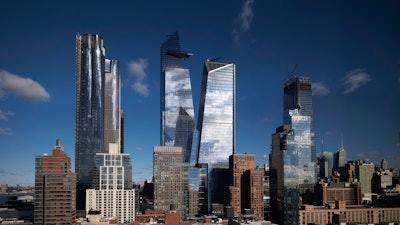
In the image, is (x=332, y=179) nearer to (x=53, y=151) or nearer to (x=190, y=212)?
(x=190, y=212)

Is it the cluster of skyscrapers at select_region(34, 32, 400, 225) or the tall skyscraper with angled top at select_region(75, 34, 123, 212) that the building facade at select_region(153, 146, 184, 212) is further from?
the tall skyscraper with angled top at select_region(75, 34, 123, 212)

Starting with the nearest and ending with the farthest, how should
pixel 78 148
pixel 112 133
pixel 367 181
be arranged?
pixel 367 181, pixel 78 148, pixel 112 133

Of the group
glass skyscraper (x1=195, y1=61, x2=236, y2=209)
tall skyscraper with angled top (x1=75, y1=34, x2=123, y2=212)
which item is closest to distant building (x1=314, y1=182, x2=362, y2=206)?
glass skyscraper (x1=195, y1=61, x2=236, y2=209)

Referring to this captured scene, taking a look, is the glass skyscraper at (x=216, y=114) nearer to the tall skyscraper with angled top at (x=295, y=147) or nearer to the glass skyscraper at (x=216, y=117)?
the glass skyscraper at (x=216, y=117)

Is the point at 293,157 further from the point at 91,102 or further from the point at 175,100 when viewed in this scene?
the point at 91,102

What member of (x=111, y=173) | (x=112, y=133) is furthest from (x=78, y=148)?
(x=111, y=173)

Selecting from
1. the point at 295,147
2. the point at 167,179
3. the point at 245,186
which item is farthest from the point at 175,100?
the point at 245,186
